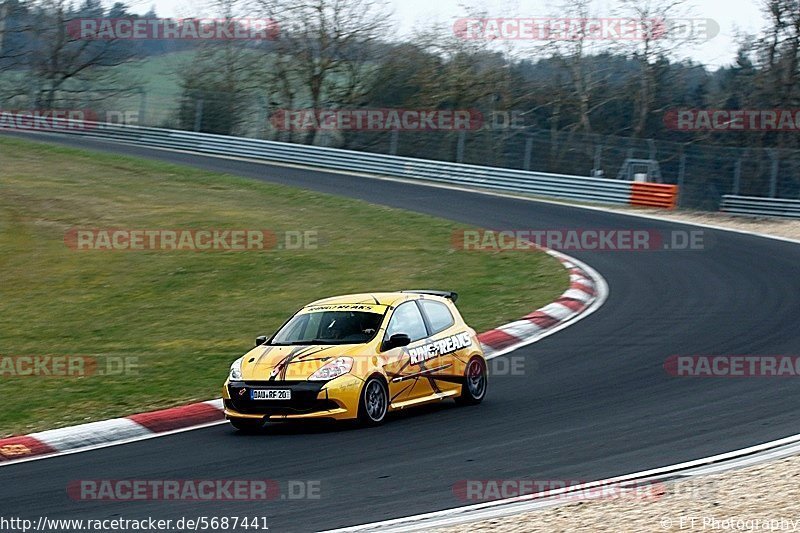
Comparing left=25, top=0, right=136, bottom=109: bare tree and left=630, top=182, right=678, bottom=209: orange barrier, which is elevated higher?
left=25, top=0, right=136, bottom=109: bare tree

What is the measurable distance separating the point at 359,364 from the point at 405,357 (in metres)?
0.74

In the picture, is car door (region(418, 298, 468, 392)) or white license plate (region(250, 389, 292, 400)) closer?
white license plate (region(250, 389, 292, 400))

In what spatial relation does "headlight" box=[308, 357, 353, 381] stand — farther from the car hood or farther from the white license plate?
the white license plate

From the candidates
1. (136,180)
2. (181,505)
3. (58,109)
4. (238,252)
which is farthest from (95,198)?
(58,109)

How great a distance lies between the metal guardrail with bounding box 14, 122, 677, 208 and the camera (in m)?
33.0

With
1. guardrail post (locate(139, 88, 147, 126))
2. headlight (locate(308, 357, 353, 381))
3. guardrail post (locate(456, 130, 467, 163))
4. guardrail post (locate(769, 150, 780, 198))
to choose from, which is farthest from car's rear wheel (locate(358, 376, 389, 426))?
guardrail post (locate(139, 88, 147, 126))

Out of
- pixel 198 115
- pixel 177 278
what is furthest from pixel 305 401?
pixel 198 115

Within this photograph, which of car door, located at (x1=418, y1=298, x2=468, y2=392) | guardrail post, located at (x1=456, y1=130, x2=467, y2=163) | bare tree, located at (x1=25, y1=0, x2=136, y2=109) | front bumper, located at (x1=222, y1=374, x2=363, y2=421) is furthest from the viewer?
bare tree, located at (x1=25, y1=0, x2=136, y2=109)

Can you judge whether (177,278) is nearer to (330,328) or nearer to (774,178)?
(330,328)

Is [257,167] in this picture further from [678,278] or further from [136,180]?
[678,278]

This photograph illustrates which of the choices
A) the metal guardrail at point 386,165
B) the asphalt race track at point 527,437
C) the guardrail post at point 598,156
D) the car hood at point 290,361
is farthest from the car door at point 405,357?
the guardrail post at point 598,156

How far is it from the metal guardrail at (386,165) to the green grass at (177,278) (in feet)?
25.2

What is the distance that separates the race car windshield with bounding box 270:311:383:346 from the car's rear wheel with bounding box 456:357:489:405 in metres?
1.26

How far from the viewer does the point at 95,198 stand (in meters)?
26.6
